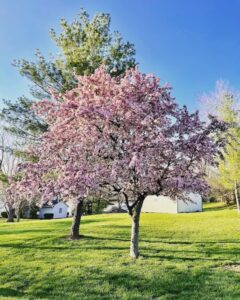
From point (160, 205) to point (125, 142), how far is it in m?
28.2

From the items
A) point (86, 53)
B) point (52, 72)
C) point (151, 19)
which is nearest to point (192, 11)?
point (151, 19)

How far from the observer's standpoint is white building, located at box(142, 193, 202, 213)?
112 ft

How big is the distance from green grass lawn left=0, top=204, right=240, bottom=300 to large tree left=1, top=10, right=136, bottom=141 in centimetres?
540

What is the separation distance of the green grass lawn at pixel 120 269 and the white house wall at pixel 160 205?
21.7 m

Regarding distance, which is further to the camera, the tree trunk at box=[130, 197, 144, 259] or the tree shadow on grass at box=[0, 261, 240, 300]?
the tree trunk at box=[130, 197, 144, 259]

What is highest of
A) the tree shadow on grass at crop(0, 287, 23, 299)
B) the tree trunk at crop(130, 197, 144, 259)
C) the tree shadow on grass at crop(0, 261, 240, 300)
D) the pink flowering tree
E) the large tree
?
the large tree

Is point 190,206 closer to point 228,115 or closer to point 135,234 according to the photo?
point 228,115

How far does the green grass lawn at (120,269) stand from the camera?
263 inches

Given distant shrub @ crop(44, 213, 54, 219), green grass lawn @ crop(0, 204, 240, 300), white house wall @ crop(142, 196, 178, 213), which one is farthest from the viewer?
distant shrub @ crop(44, 213, 54, 219)

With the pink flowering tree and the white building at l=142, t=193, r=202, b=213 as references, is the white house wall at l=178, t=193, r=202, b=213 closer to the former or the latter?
the white building at l=142, t=193, r=202, b=213

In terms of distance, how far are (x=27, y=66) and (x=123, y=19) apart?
5.24 meters

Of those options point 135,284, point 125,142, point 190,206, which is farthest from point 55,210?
point 135,284

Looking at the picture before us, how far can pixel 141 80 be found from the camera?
332 inches

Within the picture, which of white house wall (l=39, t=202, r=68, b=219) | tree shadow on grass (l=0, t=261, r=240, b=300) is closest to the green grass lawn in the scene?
tree shadow on grass (l=0, t=261, r=240, b=300)
